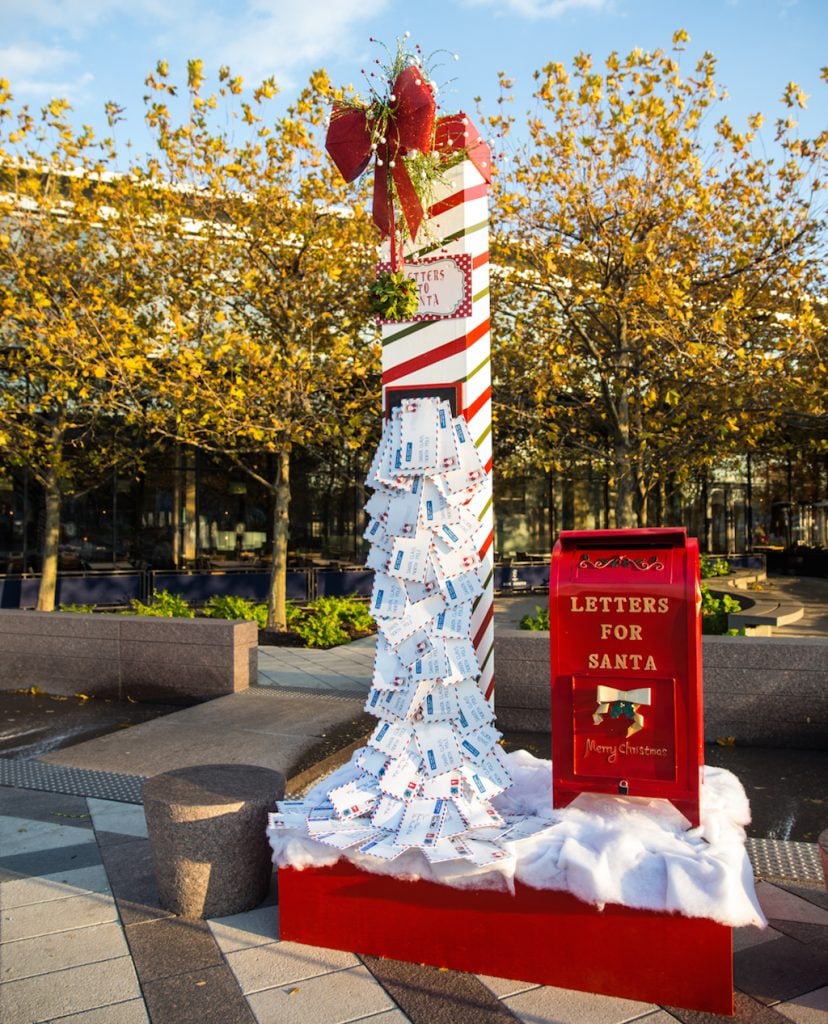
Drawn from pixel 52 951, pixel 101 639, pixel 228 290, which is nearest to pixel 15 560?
pixel 228 290

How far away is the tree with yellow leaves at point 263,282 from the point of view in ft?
41.9

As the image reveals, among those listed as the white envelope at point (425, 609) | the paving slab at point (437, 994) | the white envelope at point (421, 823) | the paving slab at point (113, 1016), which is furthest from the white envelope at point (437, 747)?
the paving slab at point (113, 1016)

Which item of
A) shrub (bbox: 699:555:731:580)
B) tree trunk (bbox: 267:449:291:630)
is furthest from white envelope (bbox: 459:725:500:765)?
shrub (bbox: 699:555:731:580)

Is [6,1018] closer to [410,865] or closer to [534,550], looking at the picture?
[410,865]

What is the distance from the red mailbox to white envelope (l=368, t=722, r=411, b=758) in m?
0.73

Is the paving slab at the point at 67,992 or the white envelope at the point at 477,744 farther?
the white envelope at the point at 477,744

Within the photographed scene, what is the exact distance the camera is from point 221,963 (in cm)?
388

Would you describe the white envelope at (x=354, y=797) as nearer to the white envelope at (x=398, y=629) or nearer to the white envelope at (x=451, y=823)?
the white envelope at (x=451, y=823)

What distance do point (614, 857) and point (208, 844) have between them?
1.94 m

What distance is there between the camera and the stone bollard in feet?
13.8

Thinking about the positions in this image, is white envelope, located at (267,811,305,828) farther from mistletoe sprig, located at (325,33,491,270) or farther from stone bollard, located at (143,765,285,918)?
mistletoe sprig, located at (325,33,491,270)

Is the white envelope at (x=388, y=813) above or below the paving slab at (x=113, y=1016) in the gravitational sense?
above

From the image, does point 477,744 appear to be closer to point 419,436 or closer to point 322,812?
point 322,812

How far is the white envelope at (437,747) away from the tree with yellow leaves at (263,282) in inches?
335
